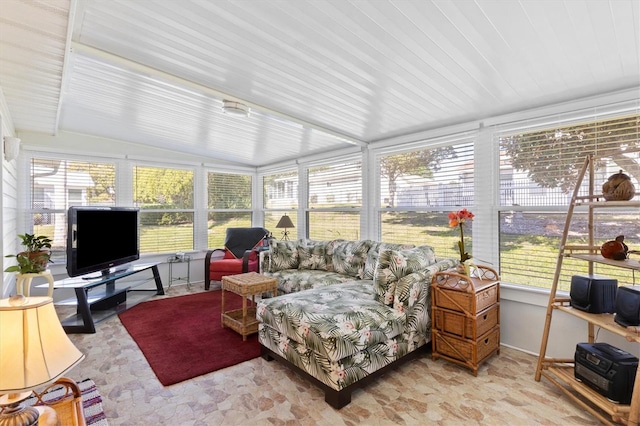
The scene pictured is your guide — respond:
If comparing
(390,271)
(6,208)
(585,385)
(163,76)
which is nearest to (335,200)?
(390,271)

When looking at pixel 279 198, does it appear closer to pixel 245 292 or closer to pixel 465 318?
pixel 245 292

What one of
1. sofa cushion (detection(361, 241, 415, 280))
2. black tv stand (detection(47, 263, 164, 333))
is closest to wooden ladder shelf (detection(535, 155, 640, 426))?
sofa cushion (detection(361, 241, 415, 280))

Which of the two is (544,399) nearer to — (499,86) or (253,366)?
(253,366)

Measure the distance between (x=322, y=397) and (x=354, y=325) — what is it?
0.56 meters

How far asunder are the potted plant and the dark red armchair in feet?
7.17

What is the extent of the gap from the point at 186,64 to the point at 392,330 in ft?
8.58

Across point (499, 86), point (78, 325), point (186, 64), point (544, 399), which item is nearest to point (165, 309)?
point (78, 325)

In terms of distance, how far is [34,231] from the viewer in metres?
4.31

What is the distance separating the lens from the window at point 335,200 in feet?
15.6

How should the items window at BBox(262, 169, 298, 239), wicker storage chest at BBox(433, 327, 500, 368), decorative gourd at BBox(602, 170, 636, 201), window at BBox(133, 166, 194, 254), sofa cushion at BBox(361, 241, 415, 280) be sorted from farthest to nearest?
window at BBox(262, 169, 298, 239) → window at BBox(133, 166, 194, 254) → sofa cushion at BBox(361, 241, 415, 280) → wicker storage chest at BBox(433, 327, 500, 368) → decorative gourd at BBox(602, 170, 636, 201)

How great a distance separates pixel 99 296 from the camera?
3.81 metres

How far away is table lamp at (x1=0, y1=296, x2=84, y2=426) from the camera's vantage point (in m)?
0.91

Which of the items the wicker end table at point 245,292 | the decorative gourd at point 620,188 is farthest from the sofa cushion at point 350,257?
the decorative gourd at point 620,188

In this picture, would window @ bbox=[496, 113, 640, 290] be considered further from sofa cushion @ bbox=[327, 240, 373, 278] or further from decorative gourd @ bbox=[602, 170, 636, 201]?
sofa cushion @ bbox=[327, 240, 373, 278]
